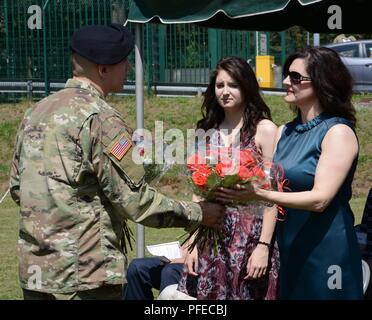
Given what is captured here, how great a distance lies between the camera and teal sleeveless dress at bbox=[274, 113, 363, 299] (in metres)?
4.37

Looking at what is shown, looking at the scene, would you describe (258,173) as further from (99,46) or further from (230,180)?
(99,46)

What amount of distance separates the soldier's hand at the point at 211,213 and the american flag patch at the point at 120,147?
0.69 metres

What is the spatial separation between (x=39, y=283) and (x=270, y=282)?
1.57 metres

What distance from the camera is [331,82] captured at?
444 centimetres

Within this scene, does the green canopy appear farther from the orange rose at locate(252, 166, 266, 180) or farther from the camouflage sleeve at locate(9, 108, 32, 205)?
the camouflage sleeve at locate(9, 108, 32, 205)

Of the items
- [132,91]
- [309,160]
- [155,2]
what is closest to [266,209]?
[309,160]

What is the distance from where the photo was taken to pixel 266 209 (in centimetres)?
476

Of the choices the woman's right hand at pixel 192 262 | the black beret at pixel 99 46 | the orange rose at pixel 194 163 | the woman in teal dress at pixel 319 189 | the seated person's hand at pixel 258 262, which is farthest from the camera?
the woman's right hand at pixel 192 262

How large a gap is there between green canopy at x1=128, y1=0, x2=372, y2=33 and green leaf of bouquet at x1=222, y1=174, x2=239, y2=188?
4.25ft

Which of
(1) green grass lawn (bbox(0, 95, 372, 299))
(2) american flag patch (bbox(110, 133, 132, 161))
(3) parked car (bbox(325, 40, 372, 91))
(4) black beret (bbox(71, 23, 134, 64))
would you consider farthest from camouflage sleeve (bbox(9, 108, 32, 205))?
(3) parked car (bbox(325, 40, 372, 91))

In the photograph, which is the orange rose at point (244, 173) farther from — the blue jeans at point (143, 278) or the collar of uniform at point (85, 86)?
the blue jeans at point (143, 278)

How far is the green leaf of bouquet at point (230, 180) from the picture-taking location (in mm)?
4320

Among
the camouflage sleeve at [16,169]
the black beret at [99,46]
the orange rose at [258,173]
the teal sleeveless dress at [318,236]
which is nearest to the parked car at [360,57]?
the teal sleeveless dress at [318,236]

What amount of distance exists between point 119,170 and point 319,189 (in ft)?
3.14
